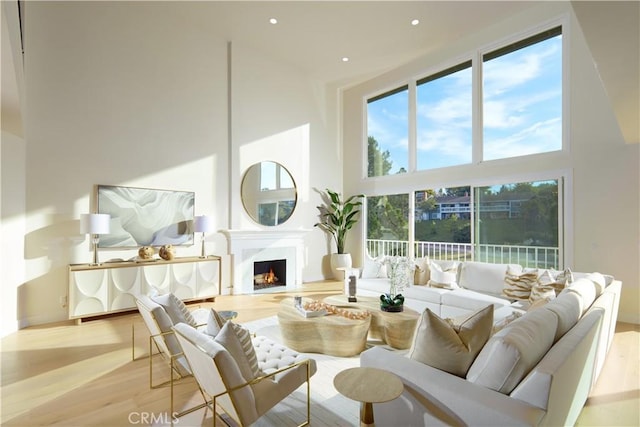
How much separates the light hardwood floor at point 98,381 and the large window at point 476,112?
3140 mm

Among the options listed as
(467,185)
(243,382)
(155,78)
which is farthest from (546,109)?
(155,78)

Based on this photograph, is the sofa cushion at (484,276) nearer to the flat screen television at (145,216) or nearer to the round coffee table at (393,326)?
the round coffee table at (393,326)

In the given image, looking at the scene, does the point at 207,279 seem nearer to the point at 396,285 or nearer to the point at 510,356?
the point at 396,285

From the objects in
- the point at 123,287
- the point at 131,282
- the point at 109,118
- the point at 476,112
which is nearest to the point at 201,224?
the point at 131,282

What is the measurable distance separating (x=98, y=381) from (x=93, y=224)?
7.44 feet

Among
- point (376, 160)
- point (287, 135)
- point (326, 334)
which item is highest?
point (287, 135)

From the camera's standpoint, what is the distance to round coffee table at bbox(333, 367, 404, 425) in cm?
158

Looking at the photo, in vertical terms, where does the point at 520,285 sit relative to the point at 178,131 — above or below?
below

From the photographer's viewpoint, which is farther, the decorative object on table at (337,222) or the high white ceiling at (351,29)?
the decorative object on table at (337,222)

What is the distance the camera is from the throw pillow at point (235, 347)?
1.87 m

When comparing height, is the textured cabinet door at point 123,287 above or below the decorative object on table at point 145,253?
below

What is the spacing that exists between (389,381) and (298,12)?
5.32 metres

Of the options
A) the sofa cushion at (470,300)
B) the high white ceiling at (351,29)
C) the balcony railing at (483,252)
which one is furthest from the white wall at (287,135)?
the sofa cushion at (470,300)

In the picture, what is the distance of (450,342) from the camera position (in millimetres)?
1803
